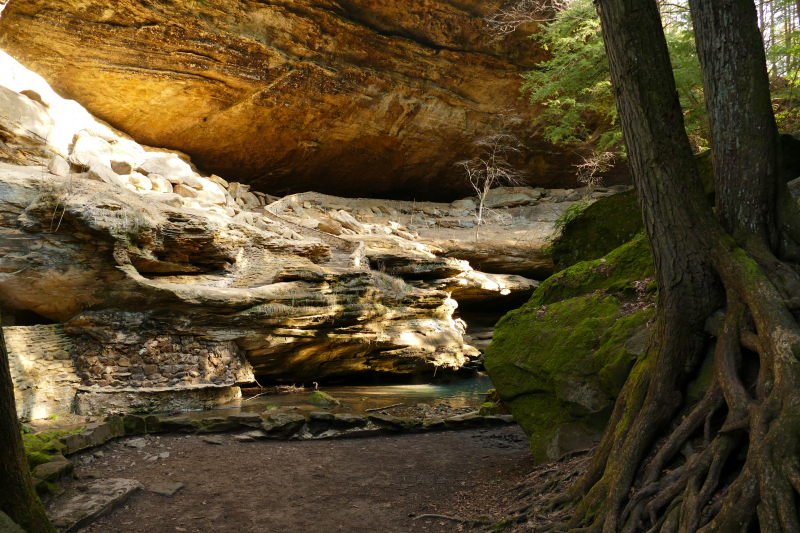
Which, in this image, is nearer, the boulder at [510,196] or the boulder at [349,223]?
the boulder at [349,223]

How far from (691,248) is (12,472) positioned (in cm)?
502

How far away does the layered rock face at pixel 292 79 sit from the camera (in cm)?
1580

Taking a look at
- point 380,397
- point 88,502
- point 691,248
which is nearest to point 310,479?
point 88,502

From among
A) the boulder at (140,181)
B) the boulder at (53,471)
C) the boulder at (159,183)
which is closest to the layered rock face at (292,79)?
Answer: the boulder at (159,183)

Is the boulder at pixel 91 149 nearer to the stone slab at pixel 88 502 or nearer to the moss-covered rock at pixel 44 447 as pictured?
the moss-covered rock at pixel 44 447

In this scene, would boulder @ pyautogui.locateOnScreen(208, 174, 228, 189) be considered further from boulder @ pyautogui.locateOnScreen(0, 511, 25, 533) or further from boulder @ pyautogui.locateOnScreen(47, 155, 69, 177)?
boulder @ pyautogui.locateOnScreen(0, 511, 25, 533)

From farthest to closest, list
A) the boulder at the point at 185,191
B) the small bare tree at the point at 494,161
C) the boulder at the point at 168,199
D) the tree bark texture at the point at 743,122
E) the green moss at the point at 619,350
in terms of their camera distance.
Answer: the small bare tree at the point at 494,161 < the boulder at the point at 185,191 < the boulder at the point at 168,199 < the green moss at the point at 619,350 < the tree bark texture at the point at 743,122

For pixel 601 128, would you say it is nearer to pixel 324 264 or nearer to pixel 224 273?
pixel 324 264

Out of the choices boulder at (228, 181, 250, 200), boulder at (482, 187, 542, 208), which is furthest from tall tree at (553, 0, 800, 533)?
boulder at (482, 187, 542, 208)

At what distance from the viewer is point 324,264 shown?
49.1 feet

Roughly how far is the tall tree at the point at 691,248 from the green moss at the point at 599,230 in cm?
387

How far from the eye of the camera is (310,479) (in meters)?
6.19

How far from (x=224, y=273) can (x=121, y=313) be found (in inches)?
120

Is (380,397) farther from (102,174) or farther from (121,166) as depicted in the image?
(121,166)
